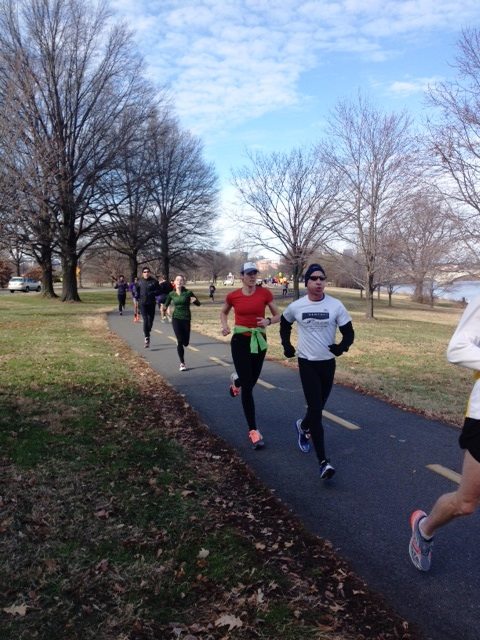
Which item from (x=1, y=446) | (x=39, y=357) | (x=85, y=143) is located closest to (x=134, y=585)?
(x=1, y=446)

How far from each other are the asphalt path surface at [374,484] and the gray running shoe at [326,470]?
0.28ft

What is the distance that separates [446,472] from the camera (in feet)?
16.5

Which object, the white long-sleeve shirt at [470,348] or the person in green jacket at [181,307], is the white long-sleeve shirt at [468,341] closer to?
the white long-sleeve shirt at [470,348]

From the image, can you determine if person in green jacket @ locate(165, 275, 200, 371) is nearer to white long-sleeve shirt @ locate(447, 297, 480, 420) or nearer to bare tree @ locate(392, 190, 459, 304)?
white long-sleeve shirt @ locate(447, 297, 480, 420)

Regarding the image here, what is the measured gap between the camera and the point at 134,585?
122 inches

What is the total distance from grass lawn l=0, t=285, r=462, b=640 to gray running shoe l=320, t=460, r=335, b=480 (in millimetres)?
626

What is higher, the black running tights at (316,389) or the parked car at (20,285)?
the parked car at (20,285)

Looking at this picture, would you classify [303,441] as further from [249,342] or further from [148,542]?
[148,542]

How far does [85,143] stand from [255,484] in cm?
3344

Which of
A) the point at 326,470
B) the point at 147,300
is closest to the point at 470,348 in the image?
the point at 326,470

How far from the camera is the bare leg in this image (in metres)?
2.90

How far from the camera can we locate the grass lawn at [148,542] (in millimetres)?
2797

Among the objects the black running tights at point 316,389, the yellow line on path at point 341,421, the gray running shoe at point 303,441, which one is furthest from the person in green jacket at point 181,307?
the black running tights at point 316,389

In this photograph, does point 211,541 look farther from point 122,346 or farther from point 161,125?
point 161,125
